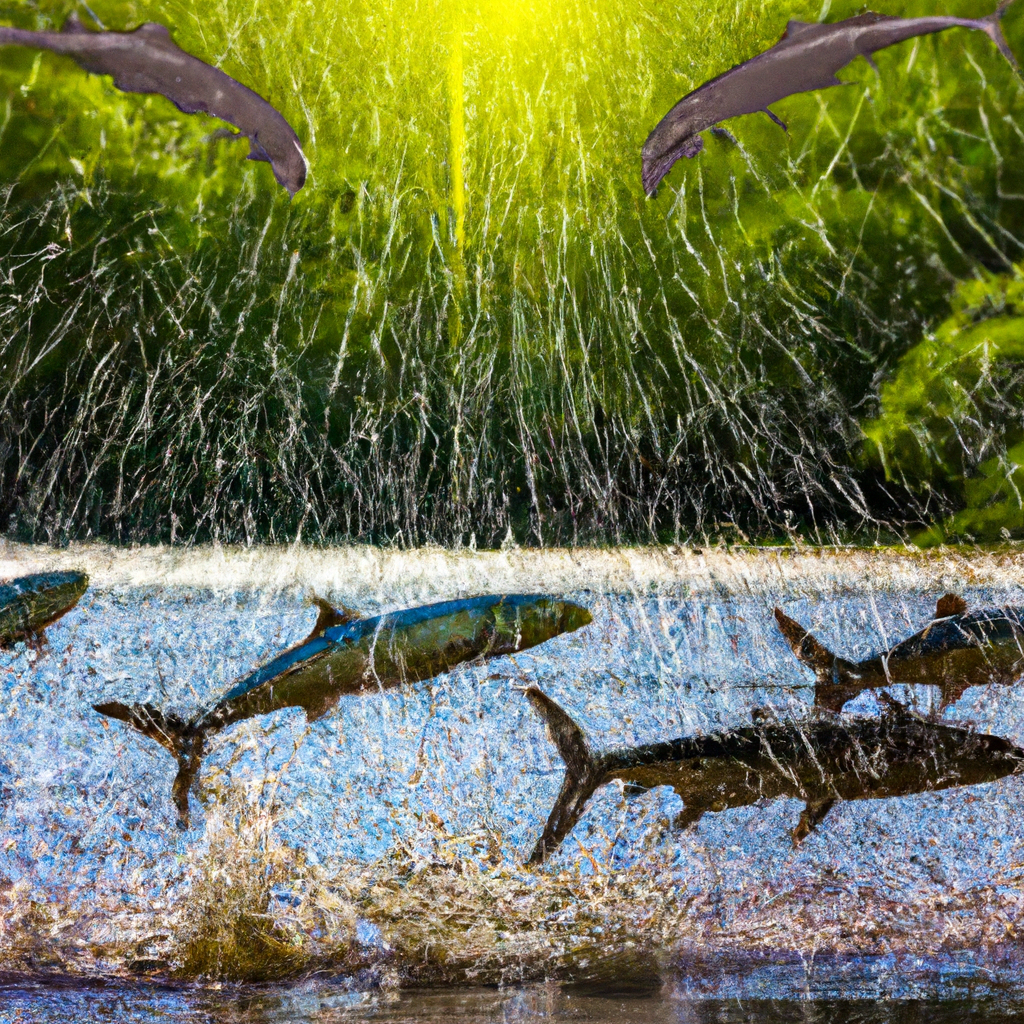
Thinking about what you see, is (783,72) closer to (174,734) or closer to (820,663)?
(820,663)

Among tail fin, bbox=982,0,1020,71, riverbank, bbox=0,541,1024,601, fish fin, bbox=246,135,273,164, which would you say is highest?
tail fin, bbox=982,0,1020,71

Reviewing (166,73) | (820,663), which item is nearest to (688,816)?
(820,663)

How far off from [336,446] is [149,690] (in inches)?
52.8

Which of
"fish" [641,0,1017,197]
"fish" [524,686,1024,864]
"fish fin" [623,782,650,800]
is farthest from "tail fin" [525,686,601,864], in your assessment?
"fish" [641,0,1017,197]

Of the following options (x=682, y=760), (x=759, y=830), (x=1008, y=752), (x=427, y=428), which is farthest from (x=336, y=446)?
(x=1008, y=752)

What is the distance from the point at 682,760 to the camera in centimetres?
299

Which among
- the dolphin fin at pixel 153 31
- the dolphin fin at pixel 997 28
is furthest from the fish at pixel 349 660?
the dolphin fin at pixel 997 28

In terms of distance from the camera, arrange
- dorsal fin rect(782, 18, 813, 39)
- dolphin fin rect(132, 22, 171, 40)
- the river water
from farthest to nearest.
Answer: dorsal fin rect(782, 18, 813, 39) < dolphin fin rect(132, 22, 171, 40) < the river water

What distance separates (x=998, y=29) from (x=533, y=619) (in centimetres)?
328

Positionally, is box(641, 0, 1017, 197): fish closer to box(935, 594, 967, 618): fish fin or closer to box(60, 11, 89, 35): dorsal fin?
box(935, 594, 967, 618): fish fin

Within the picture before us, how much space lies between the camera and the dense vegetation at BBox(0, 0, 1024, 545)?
3.64 meters

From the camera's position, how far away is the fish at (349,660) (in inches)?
120

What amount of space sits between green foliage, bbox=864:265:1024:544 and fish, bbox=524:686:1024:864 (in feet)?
3.37

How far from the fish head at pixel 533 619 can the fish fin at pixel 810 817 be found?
1082 millimetres
